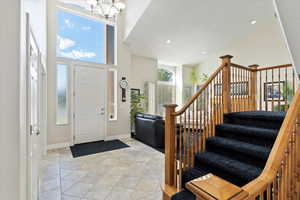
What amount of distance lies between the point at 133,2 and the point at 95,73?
2410 mm

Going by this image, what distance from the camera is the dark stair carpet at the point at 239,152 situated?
1.72 metres

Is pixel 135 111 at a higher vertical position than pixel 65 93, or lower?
lower

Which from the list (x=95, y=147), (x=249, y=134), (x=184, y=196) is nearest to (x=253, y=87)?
(x=249, y=134)

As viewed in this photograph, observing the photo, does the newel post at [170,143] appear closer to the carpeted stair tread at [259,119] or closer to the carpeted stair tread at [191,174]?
the carpeted stair tread at [191,174]

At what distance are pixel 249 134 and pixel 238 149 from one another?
0.34m

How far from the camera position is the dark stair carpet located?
172 centimetres

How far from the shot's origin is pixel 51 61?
12.8 ft

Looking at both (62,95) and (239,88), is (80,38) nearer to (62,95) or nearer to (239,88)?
(62,95)

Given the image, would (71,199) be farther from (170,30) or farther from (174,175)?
(170,30)

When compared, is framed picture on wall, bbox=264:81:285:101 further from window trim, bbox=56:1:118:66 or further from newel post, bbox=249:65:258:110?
window trim, bbox=56:1:118:66

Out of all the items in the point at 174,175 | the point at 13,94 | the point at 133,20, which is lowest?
the point at 174,175

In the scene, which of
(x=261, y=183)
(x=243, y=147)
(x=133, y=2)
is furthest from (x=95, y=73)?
(x=261, y=183)

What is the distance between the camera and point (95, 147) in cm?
402

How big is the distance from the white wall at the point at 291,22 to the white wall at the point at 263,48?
3.89 m
